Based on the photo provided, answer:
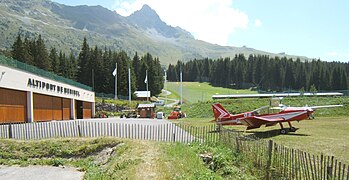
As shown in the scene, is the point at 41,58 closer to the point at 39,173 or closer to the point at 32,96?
the point at 32,96

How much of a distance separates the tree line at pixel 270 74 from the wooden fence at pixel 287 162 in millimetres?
109471

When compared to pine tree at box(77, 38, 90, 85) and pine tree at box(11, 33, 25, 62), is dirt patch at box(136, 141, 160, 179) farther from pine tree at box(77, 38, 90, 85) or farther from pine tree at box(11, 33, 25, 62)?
pine tree at box(77, 38, 90, 85)

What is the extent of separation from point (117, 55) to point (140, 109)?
40.2 m

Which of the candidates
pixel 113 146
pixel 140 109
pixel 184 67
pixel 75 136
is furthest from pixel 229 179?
pixel 184 67

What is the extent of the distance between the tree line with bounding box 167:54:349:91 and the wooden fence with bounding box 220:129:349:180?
109 metres

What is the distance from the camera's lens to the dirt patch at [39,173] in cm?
2005

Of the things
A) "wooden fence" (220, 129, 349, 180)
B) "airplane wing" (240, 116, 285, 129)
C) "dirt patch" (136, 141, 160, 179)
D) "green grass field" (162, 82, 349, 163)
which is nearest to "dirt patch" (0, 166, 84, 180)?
"dirt patch" (136, 141, 160, 179)

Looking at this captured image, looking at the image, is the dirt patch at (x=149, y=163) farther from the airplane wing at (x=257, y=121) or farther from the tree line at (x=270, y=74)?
the tree line at (x=270, y=74)

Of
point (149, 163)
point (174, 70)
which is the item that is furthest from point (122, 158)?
point (174, 70)

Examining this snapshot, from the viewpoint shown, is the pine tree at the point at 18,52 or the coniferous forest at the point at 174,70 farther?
the coniferous forest at the point at 174,70

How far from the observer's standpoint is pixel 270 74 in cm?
14038

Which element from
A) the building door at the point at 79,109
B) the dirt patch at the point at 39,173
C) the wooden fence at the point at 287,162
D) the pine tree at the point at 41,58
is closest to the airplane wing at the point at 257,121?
the wooden fence at the point at 287,162

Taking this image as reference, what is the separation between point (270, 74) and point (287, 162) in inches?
5261

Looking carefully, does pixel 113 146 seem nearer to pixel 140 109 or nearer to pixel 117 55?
pixel 140 109
